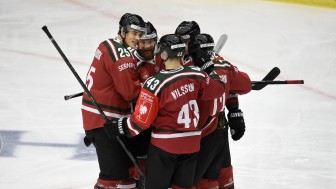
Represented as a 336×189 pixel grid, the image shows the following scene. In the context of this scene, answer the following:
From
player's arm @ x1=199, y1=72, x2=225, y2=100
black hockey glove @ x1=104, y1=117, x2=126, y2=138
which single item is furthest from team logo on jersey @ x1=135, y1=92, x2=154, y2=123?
player's arm @ x1=199, y1=72, x2=225, y2=100

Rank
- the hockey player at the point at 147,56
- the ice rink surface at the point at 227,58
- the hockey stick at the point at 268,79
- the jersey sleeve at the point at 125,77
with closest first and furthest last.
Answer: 1. the jersey sleeve at the point at 125,77
2. the hockey player at the point at 147,56
3. the hockey stick at the point at 268,79
4. the ice rink surface at the point at 227,58

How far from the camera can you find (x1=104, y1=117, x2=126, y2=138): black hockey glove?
4.30 metres

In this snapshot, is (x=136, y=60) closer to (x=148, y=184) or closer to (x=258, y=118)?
(x=148, y=184)

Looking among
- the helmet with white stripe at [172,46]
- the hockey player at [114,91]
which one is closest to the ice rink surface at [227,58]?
the hockey player at [114,91]

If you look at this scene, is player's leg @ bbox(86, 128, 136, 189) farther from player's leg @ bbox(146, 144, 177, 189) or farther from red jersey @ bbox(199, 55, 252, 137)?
red jersey @ bbox(199, 55, 252, 137)

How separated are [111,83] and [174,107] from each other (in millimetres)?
531

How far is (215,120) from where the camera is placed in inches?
180

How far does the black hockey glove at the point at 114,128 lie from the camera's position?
14.1ft

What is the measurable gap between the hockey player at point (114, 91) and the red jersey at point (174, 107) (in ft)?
0.85

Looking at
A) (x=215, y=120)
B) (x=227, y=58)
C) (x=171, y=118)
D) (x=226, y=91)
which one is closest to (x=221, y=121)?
(x=215, y=120)

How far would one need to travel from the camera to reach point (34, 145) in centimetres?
589

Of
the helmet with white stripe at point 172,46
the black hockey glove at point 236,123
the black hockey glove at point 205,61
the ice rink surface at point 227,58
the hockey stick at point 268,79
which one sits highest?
the helmet with white stripe at point 172,46

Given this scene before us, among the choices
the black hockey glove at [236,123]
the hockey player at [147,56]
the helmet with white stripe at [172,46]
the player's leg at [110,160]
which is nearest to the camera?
the helmet with white stripe at [172,46]

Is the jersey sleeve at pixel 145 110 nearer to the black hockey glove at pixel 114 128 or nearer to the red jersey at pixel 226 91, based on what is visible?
the black hockey glove at pixel 114 128
